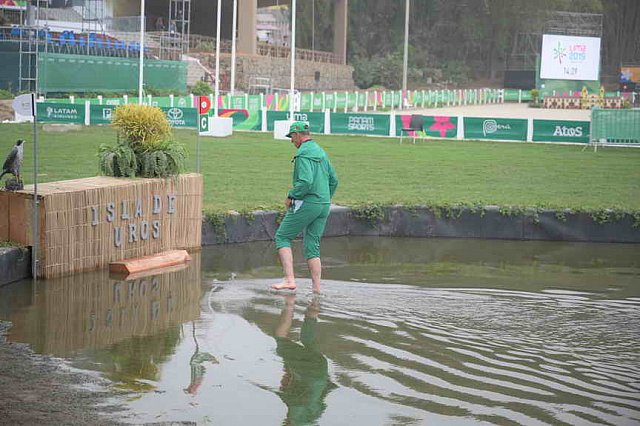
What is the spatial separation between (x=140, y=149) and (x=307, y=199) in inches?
112

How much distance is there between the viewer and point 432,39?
105 metres

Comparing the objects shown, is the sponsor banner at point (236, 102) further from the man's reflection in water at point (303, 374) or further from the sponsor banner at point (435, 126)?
the man's reflection in water at point (303, 374)

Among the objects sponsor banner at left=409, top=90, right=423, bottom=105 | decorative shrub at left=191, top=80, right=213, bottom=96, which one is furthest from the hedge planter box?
sponsor banner at left=409, top=90, right=423, bottom=105

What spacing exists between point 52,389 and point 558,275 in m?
7.08

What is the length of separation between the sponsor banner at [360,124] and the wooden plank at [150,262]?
2176 centimetres

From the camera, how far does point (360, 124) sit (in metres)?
33.8

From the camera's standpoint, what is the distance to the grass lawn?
53.0 ft

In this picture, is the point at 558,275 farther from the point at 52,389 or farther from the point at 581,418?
the point at 52,389

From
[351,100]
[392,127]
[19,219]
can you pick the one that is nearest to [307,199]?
[19,219]

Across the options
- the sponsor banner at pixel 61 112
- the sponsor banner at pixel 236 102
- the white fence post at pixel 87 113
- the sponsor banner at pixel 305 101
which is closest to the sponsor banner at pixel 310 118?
the sponsor banner at pixel 236 102

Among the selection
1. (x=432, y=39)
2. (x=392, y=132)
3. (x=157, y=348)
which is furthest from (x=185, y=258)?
(x=432, y=39)

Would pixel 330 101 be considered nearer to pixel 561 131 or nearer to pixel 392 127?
pixel 392 127

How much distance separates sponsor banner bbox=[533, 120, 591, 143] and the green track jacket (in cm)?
2234

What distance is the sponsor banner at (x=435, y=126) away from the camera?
108 feet
